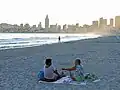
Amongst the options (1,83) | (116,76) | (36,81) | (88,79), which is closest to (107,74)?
(116,76)

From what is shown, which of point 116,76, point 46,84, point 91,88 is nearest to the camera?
point 91,88

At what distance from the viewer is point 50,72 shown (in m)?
12.1

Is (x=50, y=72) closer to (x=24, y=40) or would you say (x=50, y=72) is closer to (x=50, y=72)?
(x=50, y=72)

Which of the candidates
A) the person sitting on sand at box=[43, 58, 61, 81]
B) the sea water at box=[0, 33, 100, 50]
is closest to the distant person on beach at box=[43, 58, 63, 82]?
the person sitting on sand at box=[43, 58, 61, 81]

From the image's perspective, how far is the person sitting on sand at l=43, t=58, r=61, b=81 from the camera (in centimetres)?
1208

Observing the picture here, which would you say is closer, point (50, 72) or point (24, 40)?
point (50, 72)

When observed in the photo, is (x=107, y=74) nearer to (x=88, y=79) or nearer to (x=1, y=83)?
(x=88, y=79)

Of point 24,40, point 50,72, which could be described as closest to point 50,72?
point 50,72

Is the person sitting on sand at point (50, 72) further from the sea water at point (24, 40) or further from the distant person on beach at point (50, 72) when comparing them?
the sea water at point (24, 40)

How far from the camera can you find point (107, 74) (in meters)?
14.7

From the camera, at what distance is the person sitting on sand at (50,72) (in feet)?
39.6

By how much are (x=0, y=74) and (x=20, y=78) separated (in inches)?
64.8

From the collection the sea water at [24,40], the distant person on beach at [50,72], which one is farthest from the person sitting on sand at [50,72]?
the sea water at [24,40]

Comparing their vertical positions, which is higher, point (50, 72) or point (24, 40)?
point (50, 72)
